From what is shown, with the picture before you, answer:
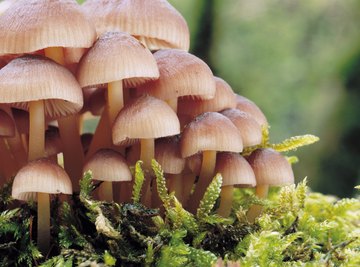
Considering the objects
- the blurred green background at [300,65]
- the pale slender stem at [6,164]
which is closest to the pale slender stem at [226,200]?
the pale slender stem at [6,164]

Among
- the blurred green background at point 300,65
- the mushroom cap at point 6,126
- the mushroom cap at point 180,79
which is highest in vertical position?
the mushroom cap at point 180,79

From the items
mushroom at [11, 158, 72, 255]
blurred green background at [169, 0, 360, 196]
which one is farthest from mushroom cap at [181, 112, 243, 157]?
blurred green background at [169, 0, 360, 196]

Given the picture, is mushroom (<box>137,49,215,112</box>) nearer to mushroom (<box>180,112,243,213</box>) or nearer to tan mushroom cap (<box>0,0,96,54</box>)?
mushroom (<box>180,112,243,213</box>)

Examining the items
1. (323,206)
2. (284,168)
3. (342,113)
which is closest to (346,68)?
(342,113)

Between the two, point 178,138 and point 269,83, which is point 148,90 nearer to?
point 178,138

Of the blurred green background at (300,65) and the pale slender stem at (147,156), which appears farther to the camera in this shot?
the blurred green background at (300,65)

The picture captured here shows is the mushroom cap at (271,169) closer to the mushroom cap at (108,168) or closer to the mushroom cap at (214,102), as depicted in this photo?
the mushroom cap at (214,102)

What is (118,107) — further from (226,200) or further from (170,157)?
(226,200)

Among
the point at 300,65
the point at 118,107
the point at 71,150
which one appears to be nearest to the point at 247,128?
the point at 118,107
